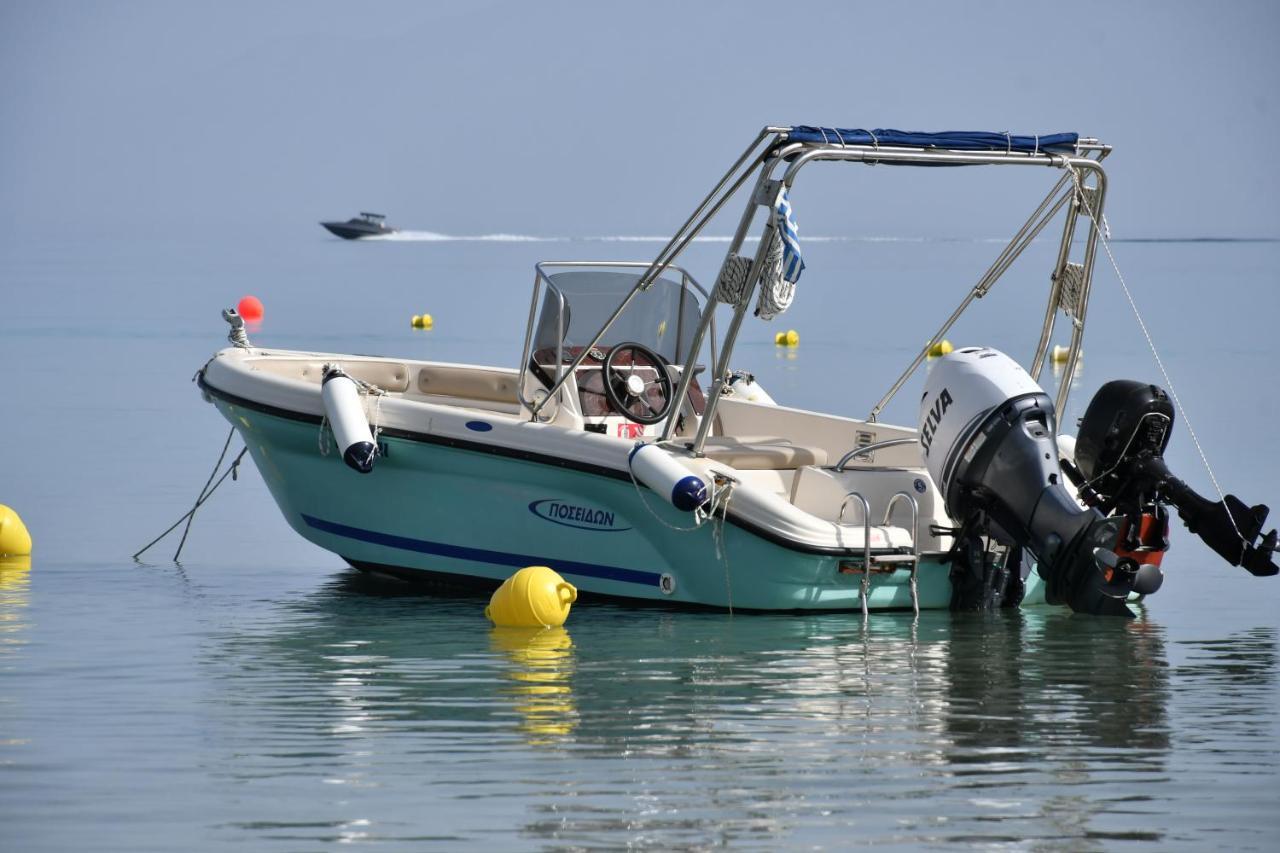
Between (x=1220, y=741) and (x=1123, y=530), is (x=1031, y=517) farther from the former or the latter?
(x=1220, y=741)

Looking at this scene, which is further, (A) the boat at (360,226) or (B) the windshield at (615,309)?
(A) the boat at (360,226)

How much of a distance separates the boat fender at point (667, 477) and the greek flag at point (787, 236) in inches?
40.9

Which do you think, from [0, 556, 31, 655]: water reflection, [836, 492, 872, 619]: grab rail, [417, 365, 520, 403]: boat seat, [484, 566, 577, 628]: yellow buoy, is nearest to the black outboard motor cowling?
[836, 492, 872, 619]: grab rail

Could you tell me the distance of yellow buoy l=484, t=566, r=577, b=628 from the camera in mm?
9477

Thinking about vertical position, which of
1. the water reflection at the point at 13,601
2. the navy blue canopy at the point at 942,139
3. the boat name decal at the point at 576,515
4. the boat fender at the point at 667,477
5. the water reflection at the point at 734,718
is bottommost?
the water reflection at the point at 734,718

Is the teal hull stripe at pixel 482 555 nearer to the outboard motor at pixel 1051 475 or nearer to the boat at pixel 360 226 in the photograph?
the outboard motor at pixel 1051 475

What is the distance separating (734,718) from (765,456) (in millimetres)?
2933

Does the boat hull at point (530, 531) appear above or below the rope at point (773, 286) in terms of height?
below

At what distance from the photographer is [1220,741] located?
7570 mm

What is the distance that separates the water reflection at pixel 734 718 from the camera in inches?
254

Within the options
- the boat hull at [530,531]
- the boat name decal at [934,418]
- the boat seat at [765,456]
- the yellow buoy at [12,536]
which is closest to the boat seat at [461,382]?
the boat hull at [530,531]

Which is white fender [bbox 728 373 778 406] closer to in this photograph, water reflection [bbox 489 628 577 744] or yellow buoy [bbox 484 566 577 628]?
yellow buoy [bbox 484 566 577 628]

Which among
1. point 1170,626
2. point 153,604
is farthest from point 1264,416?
point 153,604

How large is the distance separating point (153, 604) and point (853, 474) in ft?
12.0
